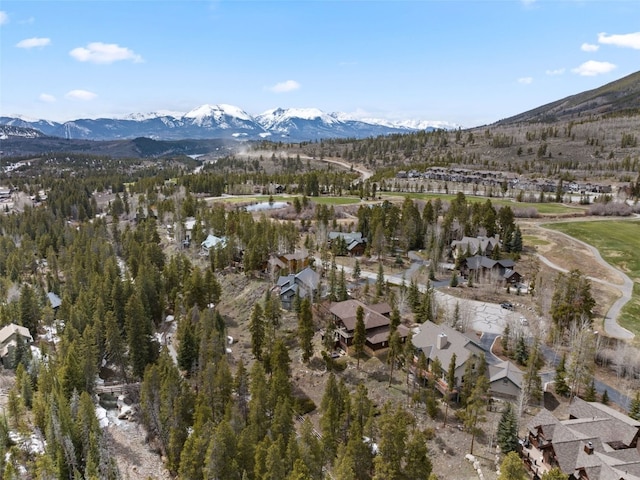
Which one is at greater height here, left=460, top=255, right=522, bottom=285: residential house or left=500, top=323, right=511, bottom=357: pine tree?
left=460, top=255, right=522, bottom=285: residential house

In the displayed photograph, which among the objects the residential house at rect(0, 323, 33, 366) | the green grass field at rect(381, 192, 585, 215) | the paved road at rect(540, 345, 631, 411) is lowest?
the residential house at rect(0, 323, 33, 366)

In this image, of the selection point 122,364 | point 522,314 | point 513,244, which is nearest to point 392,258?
point 513,244

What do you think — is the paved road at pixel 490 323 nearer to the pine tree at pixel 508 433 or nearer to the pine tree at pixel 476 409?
the pine tree at pixel 476 409

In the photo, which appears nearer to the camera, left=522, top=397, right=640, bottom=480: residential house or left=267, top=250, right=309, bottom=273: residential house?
left=522, top=397, right=640, bottom=480: residential house

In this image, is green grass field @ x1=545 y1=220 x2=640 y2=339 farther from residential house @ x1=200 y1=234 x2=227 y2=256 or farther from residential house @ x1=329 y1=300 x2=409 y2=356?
residential house @ x1=200 y1=234 x2=227 y2=256

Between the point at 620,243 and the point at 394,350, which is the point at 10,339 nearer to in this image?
the point at 394,350

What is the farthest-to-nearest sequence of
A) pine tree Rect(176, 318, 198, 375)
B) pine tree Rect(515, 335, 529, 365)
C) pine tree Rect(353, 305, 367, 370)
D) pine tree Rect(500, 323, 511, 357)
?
pine tree Rect(176, 318, 198, 375) → pine tree Rect(500, 323, 511, 357) → pine tree Rect(353, 305, 367, 370) → pine tree Rect(515, 335, 529, 365)

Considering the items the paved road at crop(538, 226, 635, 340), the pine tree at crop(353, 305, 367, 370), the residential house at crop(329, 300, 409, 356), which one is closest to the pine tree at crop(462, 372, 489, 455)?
the residential house at crop(329, 300, 409, 356)

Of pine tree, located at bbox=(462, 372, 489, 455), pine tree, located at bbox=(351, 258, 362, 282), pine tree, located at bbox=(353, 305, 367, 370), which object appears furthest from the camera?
pine tree, located at bbox=(351, 258, 362, 282)
